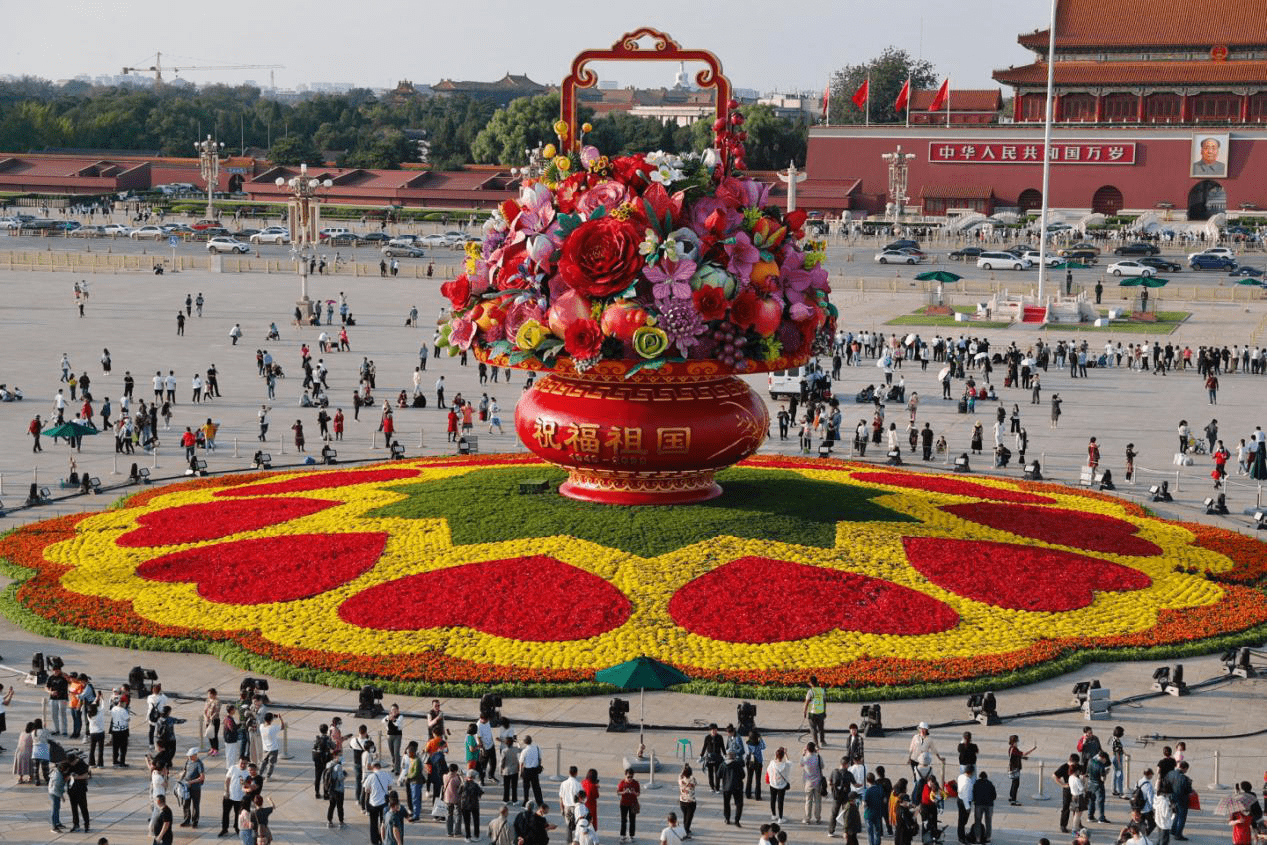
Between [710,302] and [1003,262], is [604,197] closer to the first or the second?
[710,302]

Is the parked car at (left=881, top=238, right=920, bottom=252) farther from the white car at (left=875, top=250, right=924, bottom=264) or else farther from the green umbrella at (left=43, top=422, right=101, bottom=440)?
the green umbrella at (left=43, top=422, right=101, bottom=440)

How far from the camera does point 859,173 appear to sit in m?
134

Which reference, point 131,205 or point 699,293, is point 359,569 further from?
point 131,205

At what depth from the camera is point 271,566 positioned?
28766 millimetres

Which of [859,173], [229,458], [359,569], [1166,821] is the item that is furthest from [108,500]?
[859,173]

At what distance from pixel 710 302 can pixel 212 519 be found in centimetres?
1126

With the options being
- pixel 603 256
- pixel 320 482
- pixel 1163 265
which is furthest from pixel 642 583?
pixel 1163 265

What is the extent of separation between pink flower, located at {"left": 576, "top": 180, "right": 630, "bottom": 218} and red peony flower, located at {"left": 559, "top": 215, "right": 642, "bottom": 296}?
0.41 metres

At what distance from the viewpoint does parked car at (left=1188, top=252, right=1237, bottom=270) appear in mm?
96750

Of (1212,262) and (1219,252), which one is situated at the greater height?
(1219,252)

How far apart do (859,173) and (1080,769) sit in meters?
117

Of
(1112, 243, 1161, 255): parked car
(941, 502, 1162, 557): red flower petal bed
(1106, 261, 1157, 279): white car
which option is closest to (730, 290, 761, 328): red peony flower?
(941, 502, 1162, 557): red flower petal bed

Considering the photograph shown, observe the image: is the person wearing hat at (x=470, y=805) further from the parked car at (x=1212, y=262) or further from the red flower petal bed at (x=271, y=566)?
the parked car at (x=1212, y=262)

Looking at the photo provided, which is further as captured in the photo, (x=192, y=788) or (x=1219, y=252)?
(x=1219, y=252)
